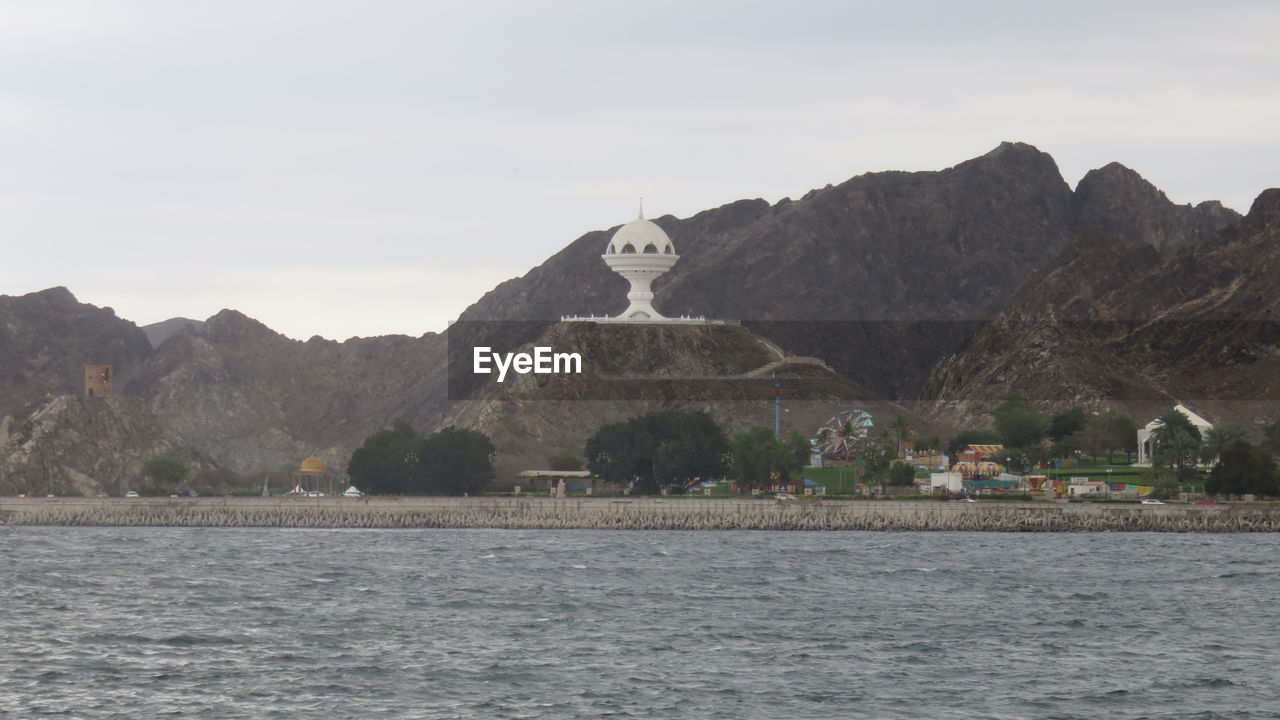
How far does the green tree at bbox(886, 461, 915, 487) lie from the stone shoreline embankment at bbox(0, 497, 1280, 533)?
19587mm

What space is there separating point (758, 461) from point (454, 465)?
29668 mm

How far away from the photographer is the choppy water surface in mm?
63438

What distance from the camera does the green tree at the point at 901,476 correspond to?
593 feet

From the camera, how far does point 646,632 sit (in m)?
82.2

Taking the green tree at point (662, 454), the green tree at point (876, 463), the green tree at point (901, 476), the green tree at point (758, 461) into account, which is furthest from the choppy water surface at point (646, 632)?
the green tree at point (662, 454)

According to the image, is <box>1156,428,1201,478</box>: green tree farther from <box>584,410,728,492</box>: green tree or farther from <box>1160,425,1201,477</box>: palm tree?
<box>584,410,728,492</box>: green tree

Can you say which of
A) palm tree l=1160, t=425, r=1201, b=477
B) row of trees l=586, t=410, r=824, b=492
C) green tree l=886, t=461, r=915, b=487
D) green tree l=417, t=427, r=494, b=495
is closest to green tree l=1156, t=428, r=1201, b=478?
palm tree l=1160, t=425, r=1201, b=477

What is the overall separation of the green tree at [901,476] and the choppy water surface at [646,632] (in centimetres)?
4349

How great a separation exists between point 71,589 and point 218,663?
3466 cm

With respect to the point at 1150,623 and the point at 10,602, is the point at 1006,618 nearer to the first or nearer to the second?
the point at 1150,623

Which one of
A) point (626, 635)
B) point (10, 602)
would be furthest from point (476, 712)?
point (10, 602)

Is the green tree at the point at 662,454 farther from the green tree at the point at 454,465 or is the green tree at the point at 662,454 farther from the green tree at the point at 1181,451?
the green tree at the point at 1181,451

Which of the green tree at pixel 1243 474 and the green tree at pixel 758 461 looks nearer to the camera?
the green tree at pixel 1243 474

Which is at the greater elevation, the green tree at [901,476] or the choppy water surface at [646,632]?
the green tree at [901,476]
